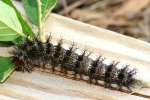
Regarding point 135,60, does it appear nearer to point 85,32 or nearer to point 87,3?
point 85,32

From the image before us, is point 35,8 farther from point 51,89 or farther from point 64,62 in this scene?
point 51,89

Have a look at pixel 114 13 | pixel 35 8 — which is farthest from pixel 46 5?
pixel 114 13

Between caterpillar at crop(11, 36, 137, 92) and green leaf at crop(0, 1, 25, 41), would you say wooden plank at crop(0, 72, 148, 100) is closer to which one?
caterpillar at crop(11, 36, 137, 92)

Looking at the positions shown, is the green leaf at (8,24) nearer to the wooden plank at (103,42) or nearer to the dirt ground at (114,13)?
the wooden plank at (103,42)

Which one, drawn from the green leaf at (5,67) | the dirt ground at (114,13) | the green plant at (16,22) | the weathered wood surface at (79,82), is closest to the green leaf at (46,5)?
the green plant at (16,22)

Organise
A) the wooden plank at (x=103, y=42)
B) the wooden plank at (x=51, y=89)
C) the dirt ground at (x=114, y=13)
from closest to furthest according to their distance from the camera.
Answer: the wooden plank at (x=51, y=89), the wooden plank at (x=103, y=42), the dirt ground at (x=114, y=13)

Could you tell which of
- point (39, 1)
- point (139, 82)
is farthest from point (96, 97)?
point (39, 1)

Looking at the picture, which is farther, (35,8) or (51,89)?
(35,8)
